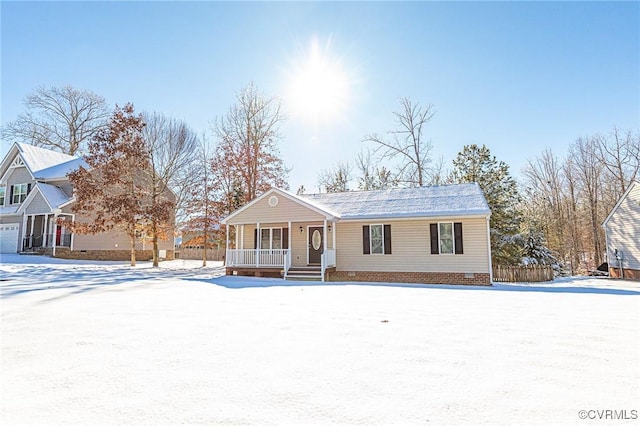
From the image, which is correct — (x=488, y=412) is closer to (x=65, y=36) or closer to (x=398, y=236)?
(x=398, y=236)

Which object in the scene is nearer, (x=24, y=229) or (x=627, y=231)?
(x=627, y=231)

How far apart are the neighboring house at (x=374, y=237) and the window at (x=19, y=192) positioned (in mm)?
18849

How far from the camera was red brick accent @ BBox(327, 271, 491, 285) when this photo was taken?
13.1m

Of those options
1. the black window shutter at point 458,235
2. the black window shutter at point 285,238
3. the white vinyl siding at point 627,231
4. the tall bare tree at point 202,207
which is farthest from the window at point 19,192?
the white vinyl siding at point 627,231

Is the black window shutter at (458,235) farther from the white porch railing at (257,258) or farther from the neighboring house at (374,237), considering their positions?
the white porch railing at (257,258)

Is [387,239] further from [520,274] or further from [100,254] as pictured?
[100,254]

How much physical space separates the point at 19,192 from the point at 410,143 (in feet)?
95.7

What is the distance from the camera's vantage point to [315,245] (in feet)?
52.2

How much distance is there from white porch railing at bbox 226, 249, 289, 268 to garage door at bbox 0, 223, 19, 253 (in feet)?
60.8

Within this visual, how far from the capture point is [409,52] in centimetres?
1266

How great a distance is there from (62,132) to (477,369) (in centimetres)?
3937

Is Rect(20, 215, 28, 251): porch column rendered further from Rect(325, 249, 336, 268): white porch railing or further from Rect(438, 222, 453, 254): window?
Rect(438, 222, 453, 254): window

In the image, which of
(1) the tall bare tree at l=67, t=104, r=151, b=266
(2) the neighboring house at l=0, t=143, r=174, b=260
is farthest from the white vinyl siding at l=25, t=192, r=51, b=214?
(1) the tall bare tree at l=67, t=104, r=151, b=266

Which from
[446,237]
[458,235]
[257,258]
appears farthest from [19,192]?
[458,235]
